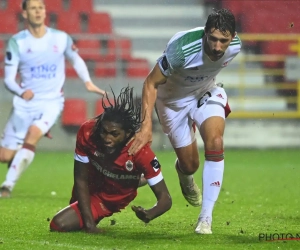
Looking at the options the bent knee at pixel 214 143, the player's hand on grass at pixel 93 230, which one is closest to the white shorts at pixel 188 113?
the bent knee at pixel 214 143

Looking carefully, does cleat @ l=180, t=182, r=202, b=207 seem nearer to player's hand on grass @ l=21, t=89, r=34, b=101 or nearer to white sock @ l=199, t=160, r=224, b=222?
white sock @ l=199, t=160, r=224, b=222

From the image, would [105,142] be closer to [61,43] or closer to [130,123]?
[130,123]

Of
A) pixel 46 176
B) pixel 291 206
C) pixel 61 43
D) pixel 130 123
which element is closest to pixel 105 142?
pixel 130 123

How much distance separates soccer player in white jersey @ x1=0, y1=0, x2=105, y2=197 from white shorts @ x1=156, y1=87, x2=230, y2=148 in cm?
262

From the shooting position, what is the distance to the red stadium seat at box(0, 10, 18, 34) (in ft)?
56.5

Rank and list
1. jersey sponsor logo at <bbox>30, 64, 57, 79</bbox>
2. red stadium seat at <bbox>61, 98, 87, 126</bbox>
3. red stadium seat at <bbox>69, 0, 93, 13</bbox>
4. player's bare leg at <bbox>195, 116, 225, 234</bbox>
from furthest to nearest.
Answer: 1. red stadium seat at <bbox>69, 0, 93, 13</bbox>
2. red stadium seat at <bbox>61, 98, 87, 126</bbox>
3. jersey sponsor logo at <bbox>30, 64, 57, 79</bbox>
4. player's bare leg at <bbox>195, 116, 225, 234</bbox>

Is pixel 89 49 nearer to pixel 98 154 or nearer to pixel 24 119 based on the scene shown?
pixel 24 119

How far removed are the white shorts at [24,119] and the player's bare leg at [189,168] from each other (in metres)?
2.60

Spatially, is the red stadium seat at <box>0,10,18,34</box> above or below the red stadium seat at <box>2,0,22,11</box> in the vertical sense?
below

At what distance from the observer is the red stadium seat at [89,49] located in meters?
17.2

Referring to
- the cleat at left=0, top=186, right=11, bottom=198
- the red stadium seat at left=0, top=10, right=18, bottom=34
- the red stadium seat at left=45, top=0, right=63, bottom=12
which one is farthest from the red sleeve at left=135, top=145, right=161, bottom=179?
the red stadium seat at left=45, top=0, right=63, bottom=12

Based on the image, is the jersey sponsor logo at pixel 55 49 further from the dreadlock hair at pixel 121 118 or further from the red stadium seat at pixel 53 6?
the red stadium seat at pixel 53 6

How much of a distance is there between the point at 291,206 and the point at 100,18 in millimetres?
10210

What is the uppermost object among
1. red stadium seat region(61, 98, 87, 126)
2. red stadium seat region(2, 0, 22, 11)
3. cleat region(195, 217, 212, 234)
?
cleat region(195, 217, 212, 234)
